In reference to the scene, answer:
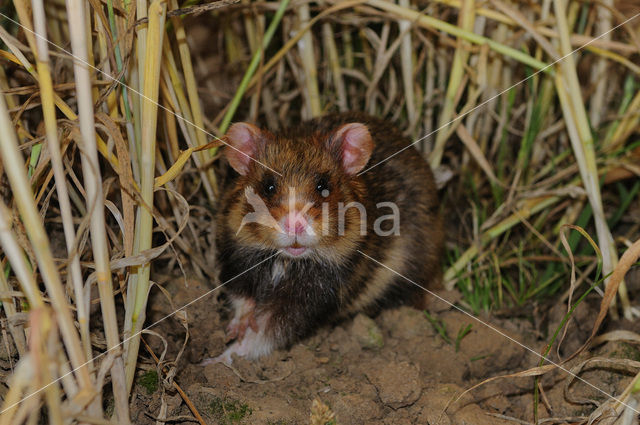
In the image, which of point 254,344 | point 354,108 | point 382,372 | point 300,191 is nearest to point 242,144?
point 300,191

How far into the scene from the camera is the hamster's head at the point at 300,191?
2.94 meters

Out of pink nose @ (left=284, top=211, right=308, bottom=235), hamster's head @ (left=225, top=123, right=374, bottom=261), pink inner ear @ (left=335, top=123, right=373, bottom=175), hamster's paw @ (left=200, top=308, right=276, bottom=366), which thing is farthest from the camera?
hamster's paw @ (left=200, top=308, right=276, bottom=366)

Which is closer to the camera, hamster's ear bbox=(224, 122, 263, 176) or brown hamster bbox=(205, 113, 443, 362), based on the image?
brown hamster bbox=(205, 113, 443, 362)

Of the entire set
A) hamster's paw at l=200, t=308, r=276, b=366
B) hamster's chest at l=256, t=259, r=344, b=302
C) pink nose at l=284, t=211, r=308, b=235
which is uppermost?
pink nose at l=284, t=211, r=308, b=235

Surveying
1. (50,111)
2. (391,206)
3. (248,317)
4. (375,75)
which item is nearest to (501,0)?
(375,75)

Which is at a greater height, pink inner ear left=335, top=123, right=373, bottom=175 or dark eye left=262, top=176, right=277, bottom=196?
pink inner ear left=335, top=123, right=373, bottom=175

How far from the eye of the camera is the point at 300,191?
3.02m

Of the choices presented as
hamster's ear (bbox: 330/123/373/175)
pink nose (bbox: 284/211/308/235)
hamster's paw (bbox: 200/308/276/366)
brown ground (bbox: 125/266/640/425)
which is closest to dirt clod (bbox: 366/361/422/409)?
brown ground (bbox: 125/266/640/425)

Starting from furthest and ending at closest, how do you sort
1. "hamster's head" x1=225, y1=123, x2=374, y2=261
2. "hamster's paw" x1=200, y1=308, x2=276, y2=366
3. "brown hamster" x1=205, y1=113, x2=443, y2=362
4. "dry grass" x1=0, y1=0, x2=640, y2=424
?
"hamster's paw" x1=200, y1=308, x2=276, y2=366
"brown hamster" x1=205, y1=113, x2=443, y2=362
"hamster's head" x1=225, y1=123, x2=374, y2=261
"dry grass" x1=0, y1=0, x2=640, y2=424

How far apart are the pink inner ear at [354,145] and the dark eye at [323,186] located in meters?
0.22

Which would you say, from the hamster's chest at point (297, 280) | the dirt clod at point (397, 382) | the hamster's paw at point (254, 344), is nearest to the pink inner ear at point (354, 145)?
the hamster's chest at point (297, 280)

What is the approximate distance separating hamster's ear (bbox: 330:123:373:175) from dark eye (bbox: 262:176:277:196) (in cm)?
41

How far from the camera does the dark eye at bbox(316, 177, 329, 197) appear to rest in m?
3.10

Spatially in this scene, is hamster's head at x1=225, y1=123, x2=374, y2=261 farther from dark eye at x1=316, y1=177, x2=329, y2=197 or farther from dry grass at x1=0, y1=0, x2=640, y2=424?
dry grass at x1=0, y1=0, x2=640, y2=424
